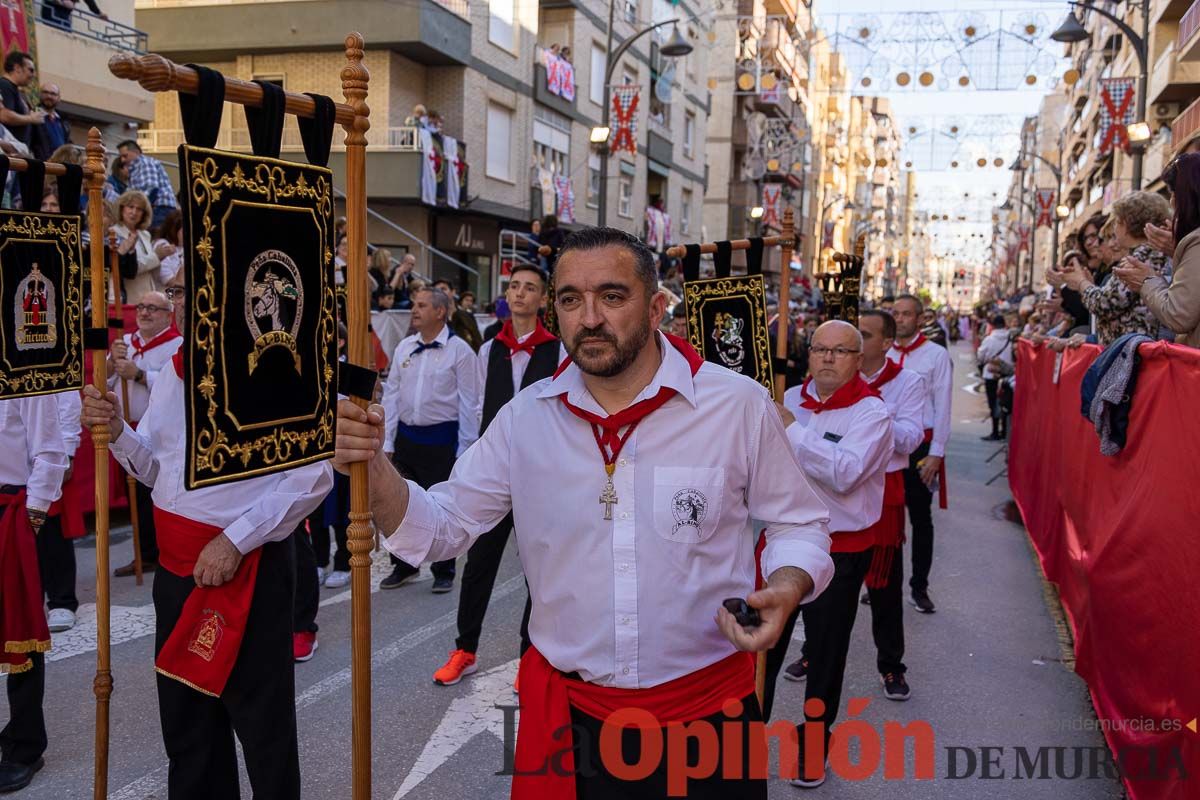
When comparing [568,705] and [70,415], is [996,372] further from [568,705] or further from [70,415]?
[568,705]

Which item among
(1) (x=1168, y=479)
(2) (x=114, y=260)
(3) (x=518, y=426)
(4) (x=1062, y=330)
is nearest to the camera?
(3) (x=518, y=426)

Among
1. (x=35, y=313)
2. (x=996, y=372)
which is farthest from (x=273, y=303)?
(x=996, y=372)

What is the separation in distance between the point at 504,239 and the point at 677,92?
46.5ft

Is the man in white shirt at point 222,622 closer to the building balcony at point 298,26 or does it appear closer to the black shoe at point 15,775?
the black shoe at point 15,775

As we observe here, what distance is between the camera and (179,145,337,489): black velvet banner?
2344 mm

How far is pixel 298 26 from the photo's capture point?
21.0m

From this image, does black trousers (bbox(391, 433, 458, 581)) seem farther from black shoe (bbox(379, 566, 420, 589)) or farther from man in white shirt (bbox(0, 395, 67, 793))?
man in white shirt (bbox(0, 395, 67, 793))

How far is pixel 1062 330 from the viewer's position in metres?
9.60

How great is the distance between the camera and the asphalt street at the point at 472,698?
14.8 ft

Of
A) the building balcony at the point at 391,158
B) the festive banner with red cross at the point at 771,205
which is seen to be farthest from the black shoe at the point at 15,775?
the festive banner with red cross at the point at 771,205

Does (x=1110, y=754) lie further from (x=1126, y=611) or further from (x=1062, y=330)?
(x=1062, y=330)

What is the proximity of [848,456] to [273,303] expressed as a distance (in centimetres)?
282

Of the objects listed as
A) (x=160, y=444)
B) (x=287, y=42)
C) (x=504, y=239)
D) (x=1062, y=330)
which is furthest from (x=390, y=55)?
(x=160, y=444)

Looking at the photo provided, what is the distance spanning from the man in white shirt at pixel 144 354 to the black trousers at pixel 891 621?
4.18m
